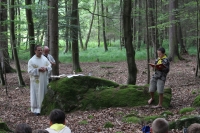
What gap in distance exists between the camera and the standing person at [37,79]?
30.1ft

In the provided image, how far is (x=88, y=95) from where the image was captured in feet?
29.6

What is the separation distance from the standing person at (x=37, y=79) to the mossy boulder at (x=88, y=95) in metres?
0.22

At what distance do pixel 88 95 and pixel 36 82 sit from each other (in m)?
1.90

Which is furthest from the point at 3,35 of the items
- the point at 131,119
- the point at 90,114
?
the point at 131,119

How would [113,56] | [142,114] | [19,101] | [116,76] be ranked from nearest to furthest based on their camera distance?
[142,114]
[19,101]
[116,76]
[113,56]

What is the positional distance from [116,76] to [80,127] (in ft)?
31.6

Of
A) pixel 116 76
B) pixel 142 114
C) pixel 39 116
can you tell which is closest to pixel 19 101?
pixel 39 116

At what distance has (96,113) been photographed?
826 cm

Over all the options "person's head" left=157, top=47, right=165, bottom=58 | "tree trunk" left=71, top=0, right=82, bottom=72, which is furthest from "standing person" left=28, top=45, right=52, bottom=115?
"tree trunk" left=71, top=0, right=82, bottom=72

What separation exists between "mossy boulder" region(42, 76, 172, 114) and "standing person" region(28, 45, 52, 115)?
22 cm

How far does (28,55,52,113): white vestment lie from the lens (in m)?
9.18

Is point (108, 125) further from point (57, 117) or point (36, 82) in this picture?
point (36, 82)

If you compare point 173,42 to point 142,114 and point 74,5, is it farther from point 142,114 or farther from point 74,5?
point 142,114

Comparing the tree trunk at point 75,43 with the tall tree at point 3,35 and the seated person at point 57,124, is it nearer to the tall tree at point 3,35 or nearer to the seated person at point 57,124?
the tall tree at point 3,35
